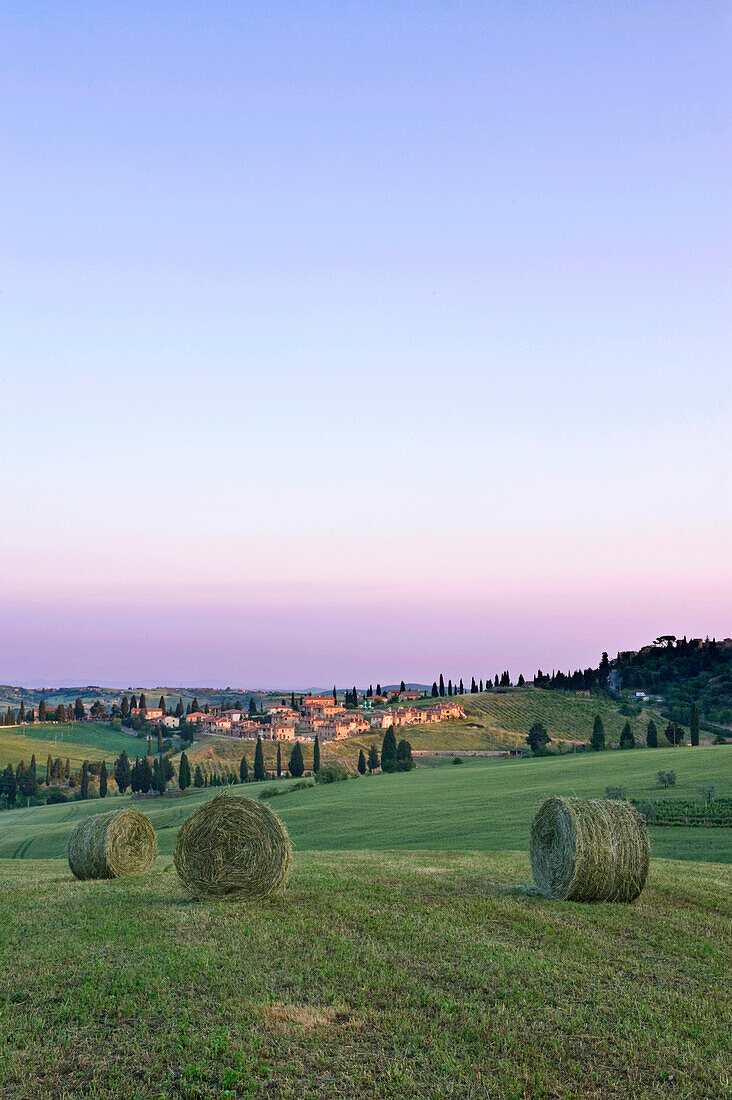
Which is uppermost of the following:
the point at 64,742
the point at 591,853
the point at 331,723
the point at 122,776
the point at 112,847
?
the point at 591,853

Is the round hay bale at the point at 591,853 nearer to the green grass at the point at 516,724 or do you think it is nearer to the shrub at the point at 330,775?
the shrub at the point at 330,775

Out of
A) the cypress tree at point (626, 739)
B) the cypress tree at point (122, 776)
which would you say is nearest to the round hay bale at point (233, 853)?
the cypress tree at point (626, 739)

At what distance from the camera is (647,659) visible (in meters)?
185

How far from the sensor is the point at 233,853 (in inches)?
677

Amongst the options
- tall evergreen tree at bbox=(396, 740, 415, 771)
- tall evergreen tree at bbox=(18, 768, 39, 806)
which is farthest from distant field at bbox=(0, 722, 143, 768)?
tall evergreen tree at bbox=(396, 740, 415, 771)

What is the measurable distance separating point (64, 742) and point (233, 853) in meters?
164

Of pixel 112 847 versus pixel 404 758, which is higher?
pixel 112 847

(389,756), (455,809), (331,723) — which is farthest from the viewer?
(331,723)

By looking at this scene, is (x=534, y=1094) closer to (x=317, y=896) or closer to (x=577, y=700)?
(x=317, y=896)

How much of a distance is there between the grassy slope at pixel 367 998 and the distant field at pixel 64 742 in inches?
5324

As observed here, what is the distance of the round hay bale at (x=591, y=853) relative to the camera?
16.5 metres

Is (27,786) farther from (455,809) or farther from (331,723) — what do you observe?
(455,809)

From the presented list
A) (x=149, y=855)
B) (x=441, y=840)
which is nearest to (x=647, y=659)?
(x=441, y=840)

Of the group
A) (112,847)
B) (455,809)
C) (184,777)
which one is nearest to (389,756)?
(184,777)
